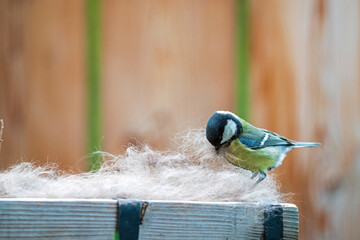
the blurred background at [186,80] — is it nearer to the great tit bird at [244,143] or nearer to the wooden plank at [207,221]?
the great tit bird at [244,143]

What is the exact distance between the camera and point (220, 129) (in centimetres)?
170

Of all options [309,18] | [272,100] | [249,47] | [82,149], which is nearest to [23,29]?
[82,149]

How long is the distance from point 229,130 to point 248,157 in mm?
128

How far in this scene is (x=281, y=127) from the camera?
216cm

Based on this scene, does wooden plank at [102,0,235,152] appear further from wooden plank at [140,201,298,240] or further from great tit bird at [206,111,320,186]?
wooden plank at [140,201,298,240]

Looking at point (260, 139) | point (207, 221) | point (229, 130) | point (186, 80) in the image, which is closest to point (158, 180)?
point (207, 221)

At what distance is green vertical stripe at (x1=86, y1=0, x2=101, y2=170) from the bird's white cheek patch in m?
0.53

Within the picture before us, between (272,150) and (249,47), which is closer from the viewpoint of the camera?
(272,150)

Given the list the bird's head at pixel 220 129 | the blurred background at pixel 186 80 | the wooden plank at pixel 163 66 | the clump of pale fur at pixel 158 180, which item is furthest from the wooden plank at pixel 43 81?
the bird's head at pixel 220 129

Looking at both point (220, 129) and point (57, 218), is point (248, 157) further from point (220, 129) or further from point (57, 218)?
point (57, 218)

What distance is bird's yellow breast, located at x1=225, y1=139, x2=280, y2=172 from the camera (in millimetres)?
1777

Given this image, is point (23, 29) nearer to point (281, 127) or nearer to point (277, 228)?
point (281, 127)

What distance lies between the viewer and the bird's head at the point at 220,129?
5.56ft

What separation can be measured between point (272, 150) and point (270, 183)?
0.85 ft
